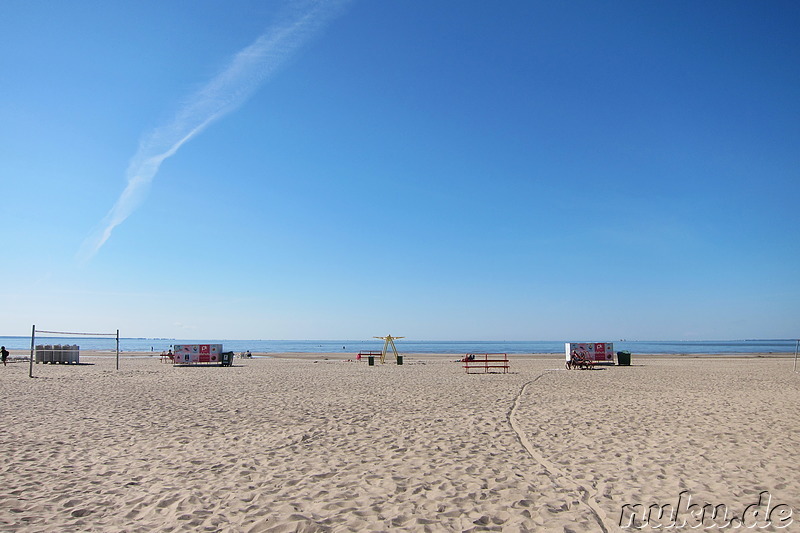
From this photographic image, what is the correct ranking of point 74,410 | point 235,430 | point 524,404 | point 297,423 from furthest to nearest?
point 524,404, point 74,410, point 297,423, point 235,430

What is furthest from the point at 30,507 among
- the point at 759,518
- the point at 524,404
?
the point at 524,404

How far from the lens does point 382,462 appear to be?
6.64 m

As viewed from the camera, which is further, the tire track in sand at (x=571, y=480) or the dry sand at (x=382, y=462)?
the dry sand at (x=382, y=462)

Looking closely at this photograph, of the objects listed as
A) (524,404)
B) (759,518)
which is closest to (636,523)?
(759,518)

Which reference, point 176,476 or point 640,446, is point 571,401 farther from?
point 176,476

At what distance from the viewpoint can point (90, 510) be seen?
4.85 m

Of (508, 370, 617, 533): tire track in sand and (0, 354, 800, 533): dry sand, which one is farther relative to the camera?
(0, 354, 800, 533): dry sand

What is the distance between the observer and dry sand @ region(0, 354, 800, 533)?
15.7ft

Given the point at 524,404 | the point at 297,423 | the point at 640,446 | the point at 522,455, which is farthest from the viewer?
the point at 524,404

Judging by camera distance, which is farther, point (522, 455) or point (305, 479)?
point (522, 455)

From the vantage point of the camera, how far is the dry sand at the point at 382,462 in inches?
188

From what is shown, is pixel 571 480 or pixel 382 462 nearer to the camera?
pixel 571 480

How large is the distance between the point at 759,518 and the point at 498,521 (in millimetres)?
2445

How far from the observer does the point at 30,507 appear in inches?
192
